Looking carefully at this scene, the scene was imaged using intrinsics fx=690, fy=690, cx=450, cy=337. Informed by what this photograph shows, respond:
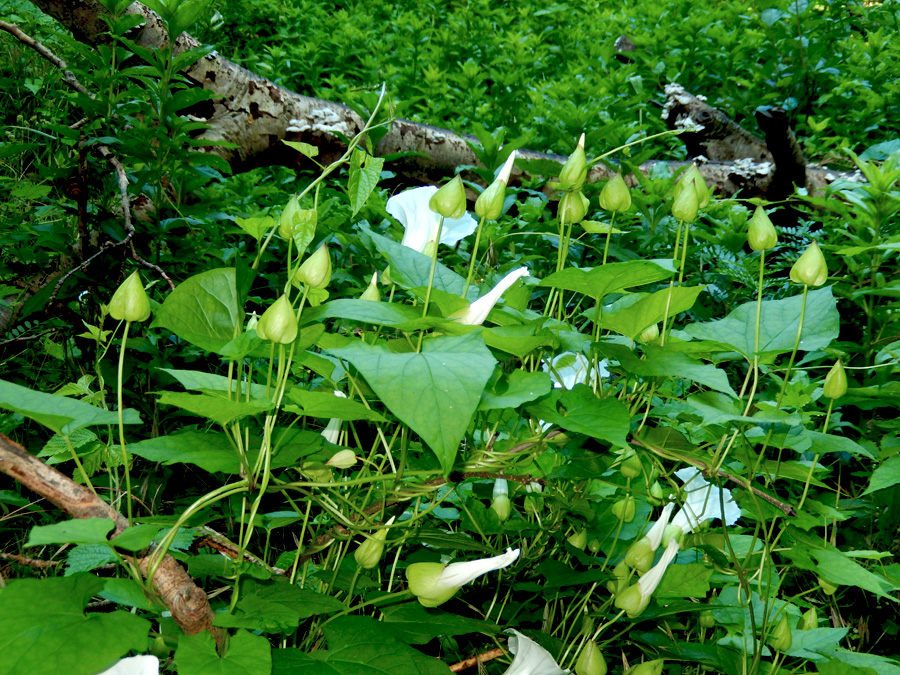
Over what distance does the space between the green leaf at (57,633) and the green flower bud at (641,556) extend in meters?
0.45

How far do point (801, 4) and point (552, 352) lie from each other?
3.06 m

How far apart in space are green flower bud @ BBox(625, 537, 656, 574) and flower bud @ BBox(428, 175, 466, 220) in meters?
0.37

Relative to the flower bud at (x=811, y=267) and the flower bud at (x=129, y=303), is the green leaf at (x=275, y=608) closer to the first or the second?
the flower bud at (x=129, y=303)

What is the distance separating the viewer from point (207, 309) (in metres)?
0.52

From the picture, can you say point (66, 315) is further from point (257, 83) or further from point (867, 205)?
point (867, 205)

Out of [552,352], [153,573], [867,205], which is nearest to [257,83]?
[867,205]

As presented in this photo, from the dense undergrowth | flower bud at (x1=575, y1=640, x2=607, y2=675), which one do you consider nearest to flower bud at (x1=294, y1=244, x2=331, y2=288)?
the dense undergrowth

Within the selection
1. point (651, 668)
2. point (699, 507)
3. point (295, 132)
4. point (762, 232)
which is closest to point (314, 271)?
point (762, 232)

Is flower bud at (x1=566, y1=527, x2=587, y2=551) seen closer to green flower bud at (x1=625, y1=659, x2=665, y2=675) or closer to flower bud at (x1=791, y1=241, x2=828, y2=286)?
green flower bud at (x1=625, y1=659, x2=665, y2=675)

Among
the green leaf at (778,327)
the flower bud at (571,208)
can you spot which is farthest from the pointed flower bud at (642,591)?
the flower bud at (571,208)

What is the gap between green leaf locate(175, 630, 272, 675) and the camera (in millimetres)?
409

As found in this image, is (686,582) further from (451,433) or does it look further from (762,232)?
(451,433)

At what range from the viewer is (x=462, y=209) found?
0.56 meters

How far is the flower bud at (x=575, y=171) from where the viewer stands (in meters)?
0.59
